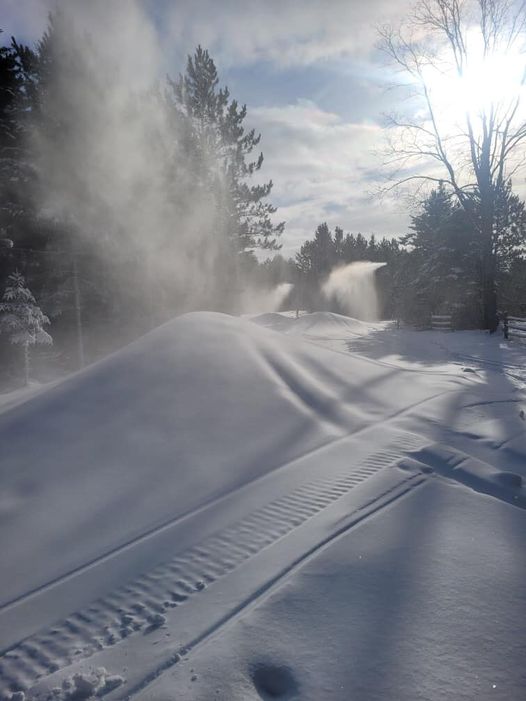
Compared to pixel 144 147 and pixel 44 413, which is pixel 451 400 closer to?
pixel 44 413

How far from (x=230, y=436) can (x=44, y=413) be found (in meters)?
1.93

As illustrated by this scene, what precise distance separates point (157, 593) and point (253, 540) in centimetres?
65

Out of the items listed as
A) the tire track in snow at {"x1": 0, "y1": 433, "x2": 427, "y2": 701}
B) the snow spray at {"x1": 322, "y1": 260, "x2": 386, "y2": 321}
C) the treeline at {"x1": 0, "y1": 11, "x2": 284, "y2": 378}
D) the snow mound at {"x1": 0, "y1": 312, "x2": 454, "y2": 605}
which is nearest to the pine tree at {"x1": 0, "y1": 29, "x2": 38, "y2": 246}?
the treeline at {"x1": 0, "y1": 11, "x2": 284, "y2": 378}

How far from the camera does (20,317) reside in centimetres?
1472

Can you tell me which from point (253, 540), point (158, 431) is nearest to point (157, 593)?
point (253, 540)

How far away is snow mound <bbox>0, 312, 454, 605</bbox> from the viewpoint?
2.94m

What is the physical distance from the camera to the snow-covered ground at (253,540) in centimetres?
186

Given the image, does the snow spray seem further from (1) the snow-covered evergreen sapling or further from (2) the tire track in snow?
(2) the tire track in snow

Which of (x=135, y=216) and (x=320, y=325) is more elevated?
(x=135, y=216)

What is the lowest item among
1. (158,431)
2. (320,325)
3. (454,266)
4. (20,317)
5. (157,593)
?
(157,593)

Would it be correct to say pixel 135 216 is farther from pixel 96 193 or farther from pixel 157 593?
pixel 157 593

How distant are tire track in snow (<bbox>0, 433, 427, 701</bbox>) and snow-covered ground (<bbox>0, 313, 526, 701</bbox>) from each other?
0.03ft

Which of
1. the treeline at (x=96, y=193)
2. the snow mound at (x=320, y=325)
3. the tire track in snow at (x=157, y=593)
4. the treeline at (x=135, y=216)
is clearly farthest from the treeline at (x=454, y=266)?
the tire track in snow at (x=157, y=593)

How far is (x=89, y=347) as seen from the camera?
61.0ft
